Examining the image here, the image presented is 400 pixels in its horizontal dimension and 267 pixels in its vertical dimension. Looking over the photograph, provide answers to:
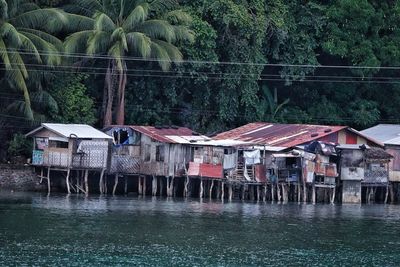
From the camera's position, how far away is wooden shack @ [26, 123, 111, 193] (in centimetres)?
5738

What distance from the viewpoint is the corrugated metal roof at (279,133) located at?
2297 inches

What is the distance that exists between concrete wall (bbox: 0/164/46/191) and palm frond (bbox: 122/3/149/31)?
828cm

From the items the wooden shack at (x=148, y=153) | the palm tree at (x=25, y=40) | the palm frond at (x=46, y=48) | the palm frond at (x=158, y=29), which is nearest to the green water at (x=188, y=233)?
the wooden shack at (x=148, y=153)

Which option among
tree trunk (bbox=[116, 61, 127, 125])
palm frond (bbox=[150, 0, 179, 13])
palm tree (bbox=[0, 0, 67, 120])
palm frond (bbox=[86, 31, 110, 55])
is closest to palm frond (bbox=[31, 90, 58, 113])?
palm tree (bbox=[0, 0, 67, 120])

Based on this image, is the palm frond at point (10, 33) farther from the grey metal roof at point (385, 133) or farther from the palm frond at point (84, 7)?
the grey metal roof at point (385, 133)

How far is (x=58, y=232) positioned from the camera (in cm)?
4434

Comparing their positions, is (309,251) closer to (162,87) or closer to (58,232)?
(58,232)

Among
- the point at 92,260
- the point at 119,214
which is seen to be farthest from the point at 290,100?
the point at 92,260

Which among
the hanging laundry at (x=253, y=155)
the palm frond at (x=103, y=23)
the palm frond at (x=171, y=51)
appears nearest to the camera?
the palm frond at (x=103, y=23)

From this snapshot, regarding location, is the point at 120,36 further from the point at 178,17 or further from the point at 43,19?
the point at 43,19

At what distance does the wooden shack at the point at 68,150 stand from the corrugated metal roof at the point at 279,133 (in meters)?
6.37

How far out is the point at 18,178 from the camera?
5806 centimetres

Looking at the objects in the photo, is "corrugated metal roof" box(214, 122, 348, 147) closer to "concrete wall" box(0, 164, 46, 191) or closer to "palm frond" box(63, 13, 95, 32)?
"palm frond" box(63, 13, 95, 32)

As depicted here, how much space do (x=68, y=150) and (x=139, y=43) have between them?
6.09m
